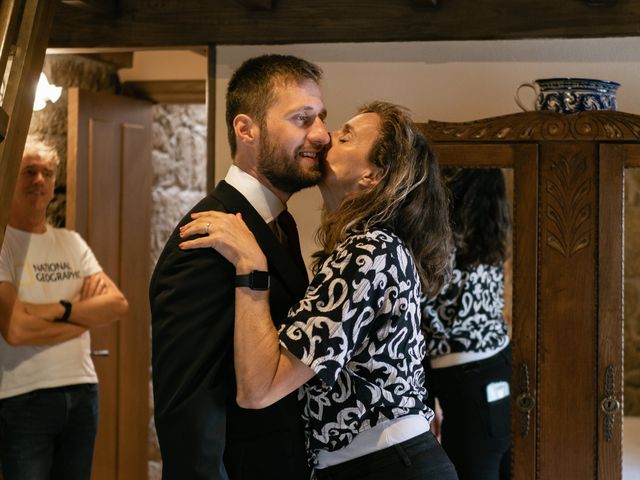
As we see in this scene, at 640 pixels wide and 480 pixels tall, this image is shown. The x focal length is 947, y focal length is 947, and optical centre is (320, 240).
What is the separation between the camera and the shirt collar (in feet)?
8.12

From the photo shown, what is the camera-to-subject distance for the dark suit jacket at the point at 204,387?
7.20 ft

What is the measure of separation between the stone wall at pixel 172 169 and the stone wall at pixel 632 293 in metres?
3.21

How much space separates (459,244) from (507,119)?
0.48 meters

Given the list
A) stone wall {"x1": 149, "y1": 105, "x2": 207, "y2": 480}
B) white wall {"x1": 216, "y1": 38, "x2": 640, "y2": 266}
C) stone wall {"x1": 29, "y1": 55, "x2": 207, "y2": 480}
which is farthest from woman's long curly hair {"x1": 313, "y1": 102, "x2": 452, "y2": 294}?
stone wall {"x1": 149, "y1": 105, "x2": 207, "y2": 480}

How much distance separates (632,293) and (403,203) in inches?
48.0

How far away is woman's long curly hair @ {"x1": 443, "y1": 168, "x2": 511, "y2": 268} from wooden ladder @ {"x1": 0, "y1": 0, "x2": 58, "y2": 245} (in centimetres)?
141

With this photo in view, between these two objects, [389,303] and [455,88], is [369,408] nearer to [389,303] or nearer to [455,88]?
[389,303]

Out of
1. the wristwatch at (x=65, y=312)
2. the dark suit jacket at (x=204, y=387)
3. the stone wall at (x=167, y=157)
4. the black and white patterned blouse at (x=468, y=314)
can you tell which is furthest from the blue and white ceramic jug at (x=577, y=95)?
the stone wall at (x=167, y=157)

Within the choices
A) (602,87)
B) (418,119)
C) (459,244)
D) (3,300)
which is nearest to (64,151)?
(3,300)

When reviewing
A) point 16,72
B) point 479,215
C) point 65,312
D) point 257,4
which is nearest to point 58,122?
point 65,312

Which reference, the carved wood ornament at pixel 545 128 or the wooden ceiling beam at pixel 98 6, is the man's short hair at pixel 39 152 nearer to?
the wooden ceiling beam at pixel 98 6

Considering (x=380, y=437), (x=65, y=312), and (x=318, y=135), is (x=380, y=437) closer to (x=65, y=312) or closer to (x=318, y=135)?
(x=318, y=135)

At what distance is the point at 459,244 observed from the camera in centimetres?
339

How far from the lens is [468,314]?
339cm
